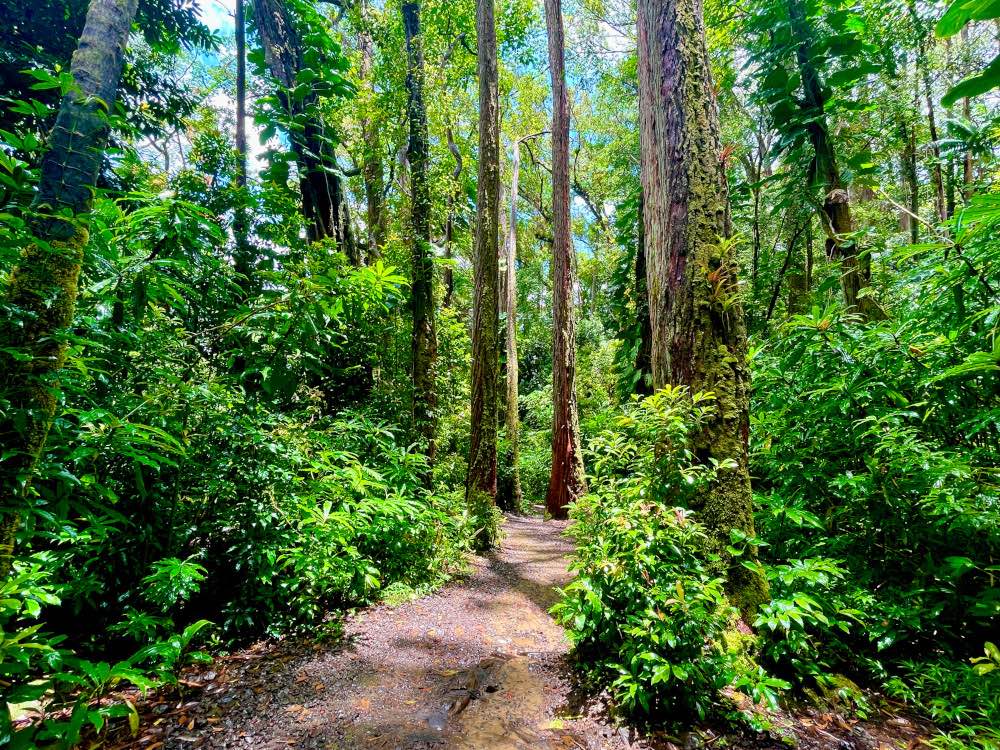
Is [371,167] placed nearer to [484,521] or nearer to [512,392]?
[512,392]

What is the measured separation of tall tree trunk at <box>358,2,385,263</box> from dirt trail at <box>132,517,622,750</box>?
608 cm

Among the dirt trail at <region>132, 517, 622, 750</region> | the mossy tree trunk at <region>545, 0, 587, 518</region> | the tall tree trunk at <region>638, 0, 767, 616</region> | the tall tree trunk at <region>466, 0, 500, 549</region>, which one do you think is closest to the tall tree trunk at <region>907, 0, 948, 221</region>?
the mossy tree trunk at <region>545, 0, 587, 518</region>

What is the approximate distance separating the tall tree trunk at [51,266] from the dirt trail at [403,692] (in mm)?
1405

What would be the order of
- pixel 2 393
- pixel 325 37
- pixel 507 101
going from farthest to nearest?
pixel 507 101 → pixel 325 37 → pixel 2 393

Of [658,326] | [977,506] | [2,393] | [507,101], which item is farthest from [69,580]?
[507,101]

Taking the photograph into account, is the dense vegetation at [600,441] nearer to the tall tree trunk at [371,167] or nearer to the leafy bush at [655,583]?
the leafy bush at [655,583]

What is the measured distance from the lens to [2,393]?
1628 mm

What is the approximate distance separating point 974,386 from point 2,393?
4.90 meters

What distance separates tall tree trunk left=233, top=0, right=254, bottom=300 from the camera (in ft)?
15.7

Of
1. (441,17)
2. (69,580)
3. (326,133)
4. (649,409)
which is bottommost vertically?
(69,580)

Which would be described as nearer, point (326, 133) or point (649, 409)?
point (649, 409)

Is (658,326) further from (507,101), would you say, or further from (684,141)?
(507,101)

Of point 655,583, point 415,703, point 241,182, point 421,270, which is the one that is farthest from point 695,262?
point 241,182

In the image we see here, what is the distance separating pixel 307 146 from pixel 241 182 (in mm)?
1157
